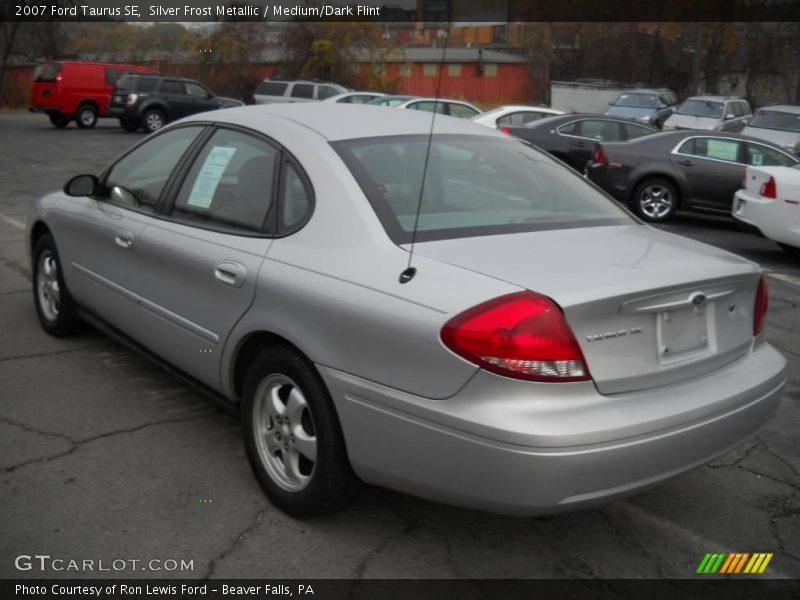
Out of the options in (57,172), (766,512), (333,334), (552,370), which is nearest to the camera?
(552,370)

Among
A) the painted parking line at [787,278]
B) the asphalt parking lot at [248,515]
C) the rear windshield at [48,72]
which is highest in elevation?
the rear windshield at [48,72]

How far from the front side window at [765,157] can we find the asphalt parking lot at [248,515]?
7749 millimetres

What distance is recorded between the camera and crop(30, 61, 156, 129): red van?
28.1m

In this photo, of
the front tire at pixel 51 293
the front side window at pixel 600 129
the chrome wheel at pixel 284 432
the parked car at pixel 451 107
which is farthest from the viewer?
the parked car at pixel 451 107

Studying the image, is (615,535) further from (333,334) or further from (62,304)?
(62,304)

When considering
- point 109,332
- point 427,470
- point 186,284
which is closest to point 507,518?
point 427,470

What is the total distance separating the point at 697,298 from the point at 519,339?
0.74 m

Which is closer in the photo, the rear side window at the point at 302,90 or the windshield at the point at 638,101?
the windshield at the point at 638,101

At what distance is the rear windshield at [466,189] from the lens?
3.33 meters

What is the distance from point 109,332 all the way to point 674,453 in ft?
10.4

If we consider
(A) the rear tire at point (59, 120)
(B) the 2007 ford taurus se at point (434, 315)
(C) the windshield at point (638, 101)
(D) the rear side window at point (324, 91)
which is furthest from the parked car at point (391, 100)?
(B) the 2007 ford taurus se at point (434, 315)

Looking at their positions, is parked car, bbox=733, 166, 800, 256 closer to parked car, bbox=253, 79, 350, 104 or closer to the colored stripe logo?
the colored stripe logo

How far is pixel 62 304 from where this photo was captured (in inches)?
212

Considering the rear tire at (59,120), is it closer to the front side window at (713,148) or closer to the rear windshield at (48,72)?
the rear windshield at (48,72)
